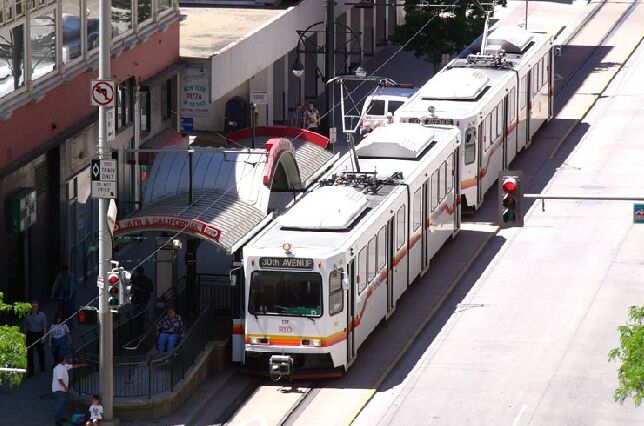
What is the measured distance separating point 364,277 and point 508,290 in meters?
6.52

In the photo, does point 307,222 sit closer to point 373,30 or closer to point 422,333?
point 422,333

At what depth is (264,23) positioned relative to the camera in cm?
5916

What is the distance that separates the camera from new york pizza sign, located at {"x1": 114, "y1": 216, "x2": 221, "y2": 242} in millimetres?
39125

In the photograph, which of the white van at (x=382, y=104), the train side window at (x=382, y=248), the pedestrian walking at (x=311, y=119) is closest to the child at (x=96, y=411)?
the train side window at (x=382, y=248)

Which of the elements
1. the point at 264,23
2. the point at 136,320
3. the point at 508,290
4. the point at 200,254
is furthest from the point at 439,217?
the point at 264,23

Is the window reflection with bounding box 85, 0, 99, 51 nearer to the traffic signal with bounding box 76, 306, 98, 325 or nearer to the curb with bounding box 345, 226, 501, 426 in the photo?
the curb with bounding box 345, 226, 501, 426

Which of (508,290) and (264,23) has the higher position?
(264,23)

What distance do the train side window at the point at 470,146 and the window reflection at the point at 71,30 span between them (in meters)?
10.7

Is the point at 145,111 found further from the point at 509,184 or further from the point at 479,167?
the point at 509,184

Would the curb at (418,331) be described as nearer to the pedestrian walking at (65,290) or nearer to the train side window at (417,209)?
the train side window at (417,209)

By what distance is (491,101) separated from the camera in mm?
51844

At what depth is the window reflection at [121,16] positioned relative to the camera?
4725cm

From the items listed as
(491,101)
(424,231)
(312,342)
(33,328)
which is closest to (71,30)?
(33,328)

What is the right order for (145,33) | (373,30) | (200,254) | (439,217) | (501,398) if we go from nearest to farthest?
(501,398), (200,254), (439,217), (145,33), (373,30)
